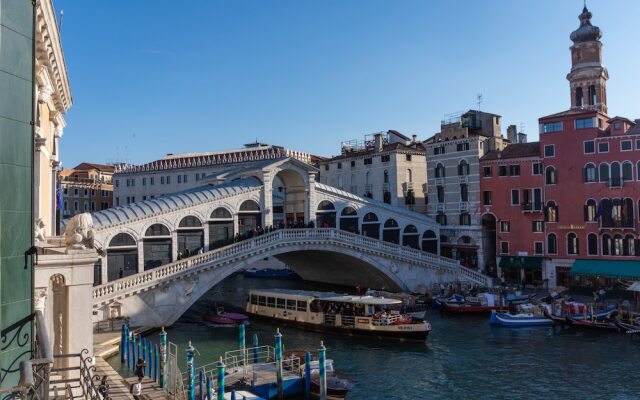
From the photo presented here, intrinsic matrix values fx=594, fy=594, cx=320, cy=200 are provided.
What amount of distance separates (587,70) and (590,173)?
30.0 ft

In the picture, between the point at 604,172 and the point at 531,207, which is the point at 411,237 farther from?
the point at 604,172

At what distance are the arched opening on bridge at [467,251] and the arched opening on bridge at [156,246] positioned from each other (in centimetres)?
2061

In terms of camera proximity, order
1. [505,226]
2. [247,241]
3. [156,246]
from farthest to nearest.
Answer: [505,226] → [247,241] → [156,246]

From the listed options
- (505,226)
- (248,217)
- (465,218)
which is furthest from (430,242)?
(248,217)

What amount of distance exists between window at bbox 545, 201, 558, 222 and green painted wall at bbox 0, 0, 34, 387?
107 ft

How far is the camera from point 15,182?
9242 millimetres

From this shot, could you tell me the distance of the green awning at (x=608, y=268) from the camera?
105 feet

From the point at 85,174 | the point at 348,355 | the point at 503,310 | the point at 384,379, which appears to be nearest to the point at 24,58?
the point at 384,379

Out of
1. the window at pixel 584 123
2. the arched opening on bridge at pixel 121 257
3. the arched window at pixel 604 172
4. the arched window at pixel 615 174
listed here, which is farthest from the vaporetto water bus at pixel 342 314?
the window at pixel 584 123

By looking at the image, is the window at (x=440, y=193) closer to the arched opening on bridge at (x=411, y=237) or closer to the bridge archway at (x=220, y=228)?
the arched opening on bridge at (x=411, y=237)

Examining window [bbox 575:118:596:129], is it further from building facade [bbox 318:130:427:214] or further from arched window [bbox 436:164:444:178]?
building facade [bbox 318:130:427:214]

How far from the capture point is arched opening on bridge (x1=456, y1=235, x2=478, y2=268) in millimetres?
40625

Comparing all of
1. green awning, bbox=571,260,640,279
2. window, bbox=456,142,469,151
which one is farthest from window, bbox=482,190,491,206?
green awning, bbox=571,260,640,279

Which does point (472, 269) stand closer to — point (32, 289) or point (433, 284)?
point (433, 284)
